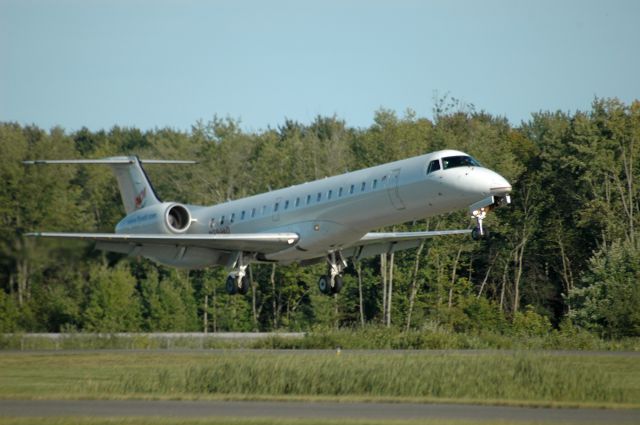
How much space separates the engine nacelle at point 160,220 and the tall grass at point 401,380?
1270 centimetres

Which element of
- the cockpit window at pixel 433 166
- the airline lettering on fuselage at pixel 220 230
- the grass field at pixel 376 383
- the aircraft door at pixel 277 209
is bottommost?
the grass field at pixel 376 383

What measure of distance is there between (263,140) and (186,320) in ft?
75.0

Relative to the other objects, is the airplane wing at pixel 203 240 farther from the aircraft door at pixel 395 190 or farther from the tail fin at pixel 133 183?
the tail fin at pixel 133 183

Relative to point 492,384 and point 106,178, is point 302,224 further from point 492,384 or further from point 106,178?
point 106,178

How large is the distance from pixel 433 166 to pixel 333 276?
Answer: 632cm

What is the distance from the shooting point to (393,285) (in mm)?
58188

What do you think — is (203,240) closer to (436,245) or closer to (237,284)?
(237,284)

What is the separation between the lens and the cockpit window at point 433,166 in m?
30.2

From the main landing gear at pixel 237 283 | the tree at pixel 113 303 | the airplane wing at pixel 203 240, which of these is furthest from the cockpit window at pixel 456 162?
the tree at pixel 113 303

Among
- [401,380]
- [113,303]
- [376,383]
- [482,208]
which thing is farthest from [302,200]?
[113,303]

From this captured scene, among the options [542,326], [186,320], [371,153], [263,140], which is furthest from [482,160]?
[263,140]

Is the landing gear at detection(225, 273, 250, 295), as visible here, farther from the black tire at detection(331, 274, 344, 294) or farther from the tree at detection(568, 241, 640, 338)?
the tree at detection(568, 241, 640, 338)

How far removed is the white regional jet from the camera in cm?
3002

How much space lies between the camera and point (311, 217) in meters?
33.2
